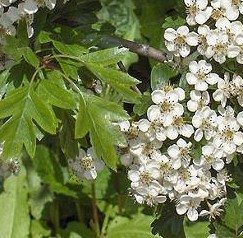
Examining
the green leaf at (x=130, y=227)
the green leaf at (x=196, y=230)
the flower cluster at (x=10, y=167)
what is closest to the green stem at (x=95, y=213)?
the green leaf at (x=130, y=227)

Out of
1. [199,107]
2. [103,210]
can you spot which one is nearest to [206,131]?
[199,107]

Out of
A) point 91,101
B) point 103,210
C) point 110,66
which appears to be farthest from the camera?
point 103,210

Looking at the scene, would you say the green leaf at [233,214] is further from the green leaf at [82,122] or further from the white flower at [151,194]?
the green leaf at [82,122]

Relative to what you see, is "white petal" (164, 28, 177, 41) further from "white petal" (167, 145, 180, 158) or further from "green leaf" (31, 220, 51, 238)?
"green leaf" (31, 220, 51, 238)

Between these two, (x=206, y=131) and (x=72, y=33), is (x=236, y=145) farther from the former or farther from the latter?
(x=72, y=33)

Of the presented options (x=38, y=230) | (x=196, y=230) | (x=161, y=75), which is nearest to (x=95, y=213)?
(x=38, y=230)

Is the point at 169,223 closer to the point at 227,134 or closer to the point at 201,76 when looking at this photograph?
the point at 227,134
